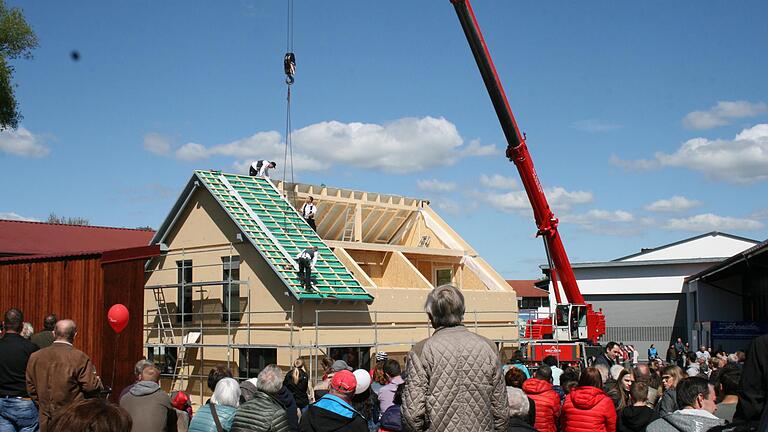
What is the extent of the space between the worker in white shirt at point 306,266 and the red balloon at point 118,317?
20.1 ft

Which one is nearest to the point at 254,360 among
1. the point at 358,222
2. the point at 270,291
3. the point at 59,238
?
the point at 270,291

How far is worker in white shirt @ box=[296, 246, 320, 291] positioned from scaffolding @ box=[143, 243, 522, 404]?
0.57 metres

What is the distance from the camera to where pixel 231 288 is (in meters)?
22.5

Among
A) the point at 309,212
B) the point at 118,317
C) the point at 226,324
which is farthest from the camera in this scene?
the point at 309,212

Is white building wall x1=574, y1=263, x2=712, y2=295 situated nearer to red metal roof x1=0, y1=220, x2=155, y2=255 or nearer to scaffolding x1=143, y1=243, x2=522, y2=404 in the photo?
scaffolding x1=143, y1=243, x2=522, y2=404

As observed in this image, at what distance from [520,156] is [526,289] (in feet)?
172

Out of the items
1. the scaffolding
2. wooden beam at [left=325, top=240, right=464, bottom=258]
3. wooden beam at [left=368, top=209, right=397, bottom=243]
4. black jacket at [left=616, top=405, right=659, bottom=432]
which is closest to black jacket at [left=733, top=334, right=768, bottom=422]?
black jacket at [left=616, top=405, right=659, bottom=432]

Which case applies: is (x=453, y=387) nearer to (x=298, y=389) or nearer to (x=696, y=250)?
(x=298, y=389)

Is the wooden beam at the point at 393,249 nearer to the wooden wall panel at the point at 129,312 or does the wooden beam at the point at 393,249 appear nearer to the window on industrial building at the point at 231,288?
the window on industrial building at the point at 231,288

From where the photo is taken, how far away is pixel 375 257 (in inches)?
1061

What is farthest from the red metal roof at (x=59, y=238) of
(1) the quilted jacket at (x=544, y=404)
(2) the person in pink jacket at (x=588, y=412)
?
(2) the person in pink jacket at (x=588, y=412)

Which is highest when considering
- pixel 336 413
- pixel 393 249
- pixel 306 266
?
pixel 393 249

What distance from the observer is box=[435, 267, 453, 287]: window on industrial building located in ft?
96.3

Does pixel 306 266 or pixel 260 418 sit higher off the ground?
pixel 306 266
